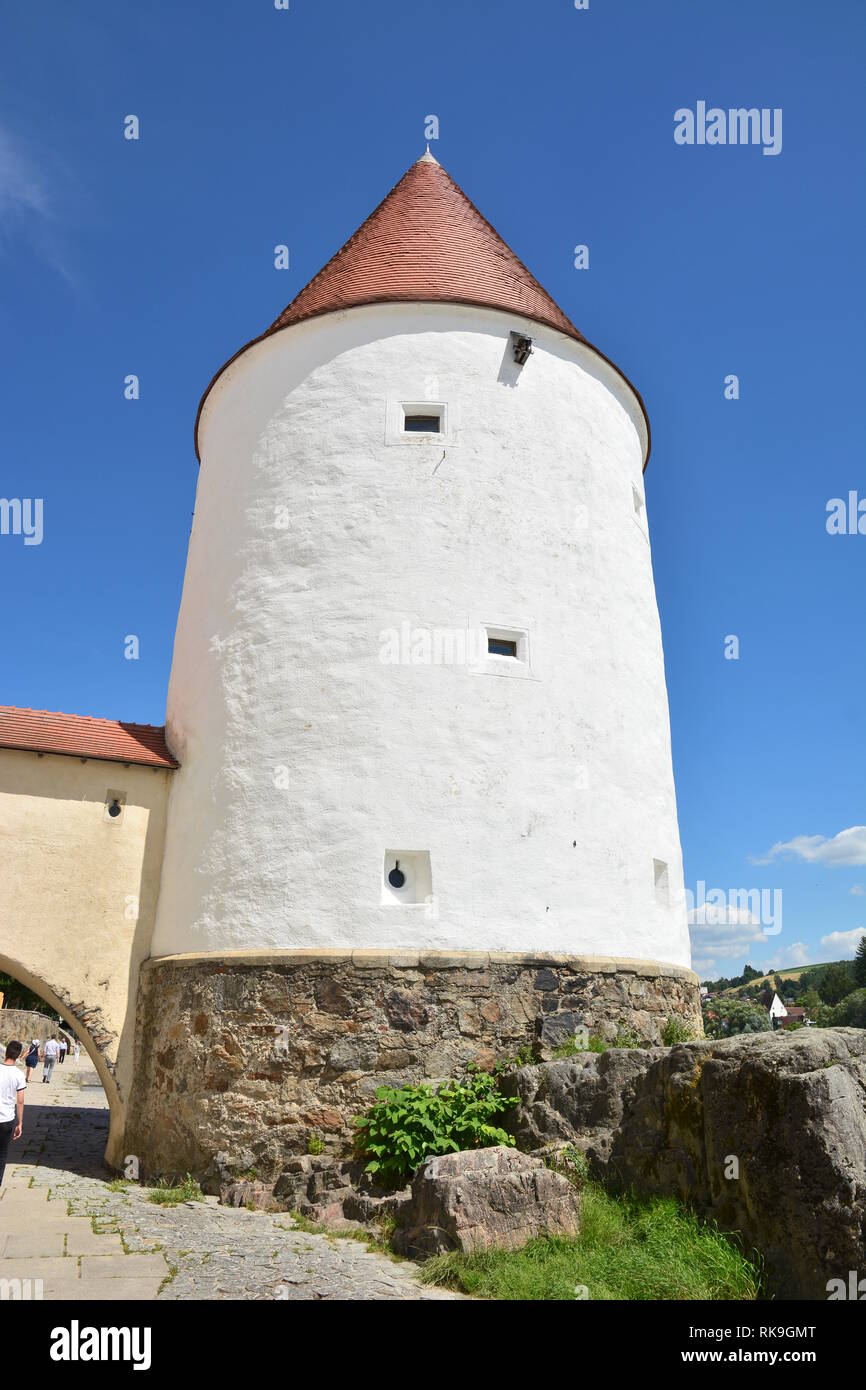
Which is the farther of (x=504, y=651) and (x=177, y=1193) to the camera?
(x=504, y=651)

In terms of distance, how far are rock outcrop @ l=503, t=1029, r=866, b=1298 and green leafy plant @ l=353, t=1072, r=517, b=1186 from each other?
0.33 m

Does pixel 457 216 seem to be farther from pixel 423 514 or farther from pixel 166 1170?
pixel 166 1170

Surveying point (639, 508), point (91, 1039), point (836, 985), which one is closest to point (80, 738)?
point (91, 1039)

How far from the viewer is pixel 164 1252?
6.32m

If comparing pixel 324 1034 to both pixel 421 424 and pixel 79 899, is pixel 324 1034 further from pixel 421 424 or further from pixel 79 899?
pixel 421 424

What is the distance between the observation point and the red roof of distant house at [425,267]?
1130 cm

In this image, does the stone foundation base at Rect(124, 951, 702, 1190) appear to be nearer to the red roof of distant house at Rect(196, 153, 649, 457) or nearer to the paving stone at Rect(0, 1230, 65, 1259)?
the paving stone at Rect(0, 1230, 65, 1259)

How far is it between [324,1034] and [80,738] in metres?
4.35

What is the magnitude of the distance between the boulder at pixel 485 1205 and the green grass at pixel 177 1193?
2.43 meters

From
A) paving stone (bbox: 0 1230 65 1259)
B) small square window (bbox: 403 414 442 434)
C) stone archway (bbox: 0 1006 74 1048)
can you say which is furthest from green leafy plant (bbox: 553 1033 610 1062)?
stone archway (bbox: 0 1006 74 1048)

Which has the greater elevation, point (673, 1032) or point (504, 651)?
point (504, 651)

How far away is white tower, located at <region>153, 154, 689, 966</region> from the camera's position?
9.07m

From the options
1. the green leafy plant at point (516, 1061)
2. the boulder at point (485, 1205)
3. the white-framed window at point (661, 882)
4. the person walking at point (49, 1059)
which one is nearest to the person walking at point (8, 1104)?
the boulder at point (485, 1205)

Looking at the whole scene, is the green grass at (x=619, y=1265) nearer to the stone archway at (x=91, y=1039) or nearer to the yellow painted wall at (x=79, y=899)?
the stone archway at (x=91, y=1039)
